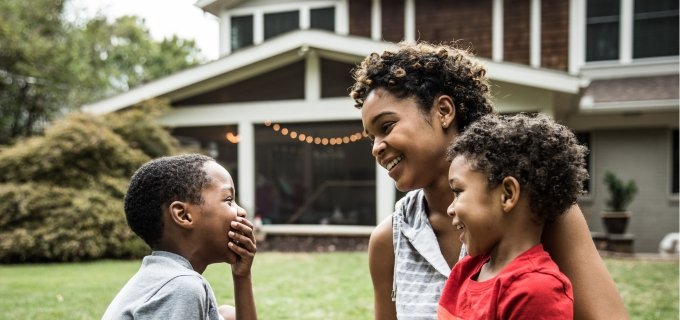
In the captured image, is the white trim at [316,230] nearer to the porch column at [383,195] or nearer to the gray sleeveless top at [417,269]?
the porch column at [383,195]

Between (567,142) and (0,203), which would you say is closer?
(567,142)

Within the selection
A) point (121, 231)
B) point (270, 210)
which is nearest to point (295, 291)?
point (121, 231)

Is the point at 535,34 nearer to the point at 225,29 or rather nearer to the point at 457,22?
the point at 457,22

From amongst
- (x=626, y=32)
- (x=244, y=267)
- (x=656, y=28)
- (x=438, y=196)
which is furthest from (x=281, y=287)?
(x=656, y=28)

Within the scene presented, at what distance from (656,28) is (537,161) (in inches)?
491

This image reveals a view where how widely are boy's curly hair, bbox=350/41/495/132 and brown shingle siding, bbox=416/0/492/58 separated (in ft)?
35.3

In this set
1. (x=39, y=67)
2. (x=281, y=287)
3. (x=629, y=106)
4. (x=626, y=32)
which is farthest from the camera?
(x=39, y=67)

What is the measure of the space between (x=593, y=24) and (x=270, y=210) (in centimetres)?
819

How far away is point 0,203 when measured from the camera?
905cm

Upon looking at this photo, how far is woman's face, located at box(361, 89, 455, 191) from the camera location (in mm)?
1786

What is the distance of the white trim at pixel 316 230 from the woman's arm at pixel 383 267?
8.94 metres

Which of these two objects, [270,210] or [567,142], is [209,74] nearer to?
[270,210]

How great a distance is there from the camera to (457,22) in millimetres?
12484

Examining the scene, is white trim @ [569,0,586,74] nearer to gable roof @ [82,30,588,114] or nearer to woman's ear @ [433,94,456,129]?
gable roof @ [82,30,588,114]
